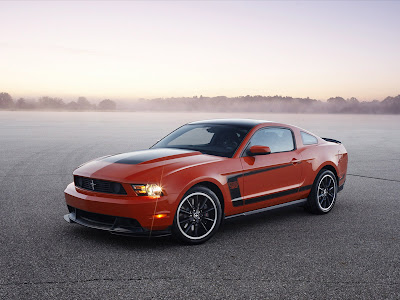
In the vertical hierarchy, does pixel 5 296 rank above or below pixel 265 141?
below

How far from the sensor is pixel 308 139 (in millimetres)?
7699

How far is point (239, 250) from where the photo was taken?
5590 millimetres

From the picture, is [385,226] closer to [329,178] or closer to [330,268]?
[329,178]

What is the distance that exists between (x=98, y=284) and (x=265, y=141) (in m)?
3.42

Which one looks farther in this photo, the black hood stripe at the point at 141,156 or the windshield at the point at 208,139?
the windshield at the point at 208,139

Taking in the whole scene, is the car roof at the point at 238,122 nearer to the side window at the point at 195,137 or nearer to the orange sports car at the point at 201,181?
the orange sports car at the point at 201,181

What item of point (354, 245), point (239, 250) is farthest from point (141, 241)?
point (354, 245)

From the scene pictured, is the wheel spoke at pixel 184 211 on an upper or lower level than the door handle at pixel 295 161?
lower

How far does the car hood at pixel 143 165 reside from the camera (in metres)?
5.54

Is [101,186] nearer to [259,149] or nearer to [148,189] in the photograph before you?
→ [148,189]

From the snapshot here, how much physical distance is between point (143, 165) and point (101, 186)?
1.79 ft

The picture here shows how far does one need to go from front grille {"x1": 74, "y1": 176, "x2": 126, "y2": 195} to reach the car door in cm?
166

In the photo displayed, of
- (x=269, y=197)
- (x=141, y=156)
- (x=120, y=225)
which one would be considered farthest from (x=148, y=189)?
(x=269, y=197)

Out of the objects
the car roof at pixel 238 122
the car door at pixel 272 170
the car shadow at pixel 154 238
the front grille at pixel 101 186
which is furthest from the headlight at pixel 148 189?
the car roof at pixel 238 122
